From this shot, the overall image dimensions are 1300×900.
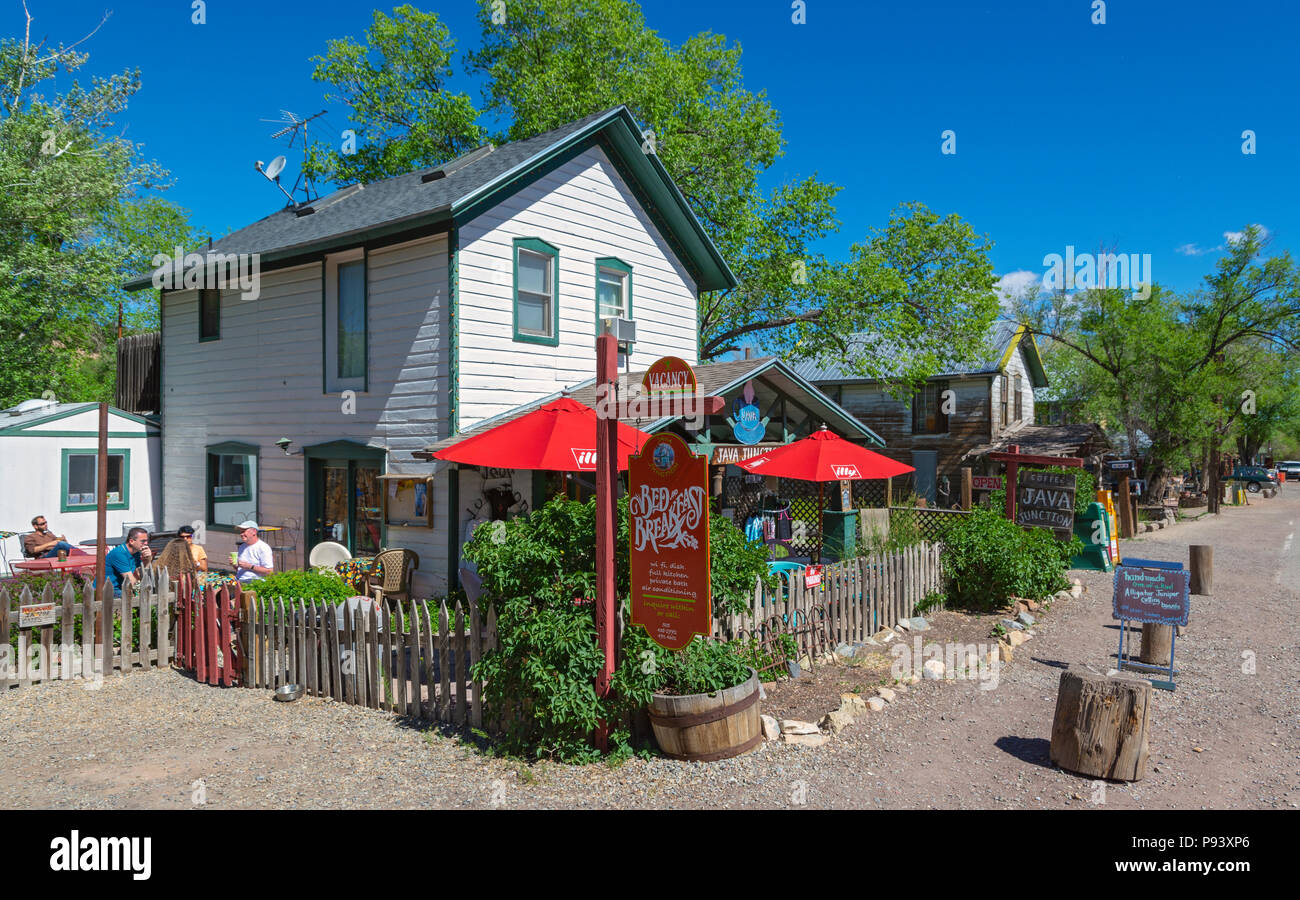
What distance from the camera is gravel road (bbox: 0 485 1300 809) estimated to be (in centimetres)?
544

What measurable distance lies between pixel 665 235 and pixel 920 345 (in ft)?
34.4

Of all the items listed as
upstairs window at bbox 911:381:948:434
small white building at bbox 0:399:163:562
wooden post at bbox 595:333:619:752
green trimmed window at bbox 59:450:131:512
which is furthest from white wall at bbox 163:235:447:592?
upstairs window at bbox 911:381:948:434

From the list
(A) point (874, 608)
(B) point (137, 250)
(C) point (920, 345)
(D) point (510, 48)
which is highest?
(D) point (510, 48)

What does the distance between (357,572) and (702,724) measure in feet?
24.2

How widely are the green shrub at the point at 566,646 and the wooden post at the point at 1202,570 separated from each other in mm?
10312

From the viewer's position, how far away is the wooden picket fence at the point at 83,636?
840 centimetres

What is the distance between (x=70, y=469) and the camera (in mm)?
15242

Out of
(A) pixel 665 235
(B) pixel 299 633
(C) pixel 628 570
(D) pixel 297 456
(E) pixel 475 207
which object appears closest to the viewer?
(C) pixel 628 570

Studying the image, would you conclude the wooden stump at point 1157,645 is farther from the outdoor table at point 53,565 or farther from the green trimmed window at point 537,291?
the outdoor table at point 53,565

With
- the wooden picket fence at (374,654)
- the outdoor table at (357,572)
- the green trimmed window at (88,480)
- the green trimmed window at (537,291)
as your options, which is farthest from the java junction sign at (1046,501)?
the green trimmed window at (88,480)

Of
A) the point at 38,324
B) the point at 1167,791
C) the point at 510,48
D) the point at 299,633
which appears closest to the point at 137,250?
the point at 38,324

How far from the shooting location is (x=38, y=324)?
21.8 meters

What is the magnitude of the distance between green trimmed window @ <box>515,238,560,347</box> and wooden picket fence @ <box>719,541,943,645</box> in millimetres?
5653
